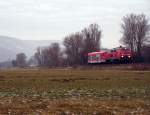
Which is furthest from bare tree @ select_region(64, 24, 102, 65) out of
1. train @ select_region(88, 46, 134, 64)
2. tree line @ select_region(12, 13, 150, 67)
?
train @ select_region(88, 46, 134, 64)

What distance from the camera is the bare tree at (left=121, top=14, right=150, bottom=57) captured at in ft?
401

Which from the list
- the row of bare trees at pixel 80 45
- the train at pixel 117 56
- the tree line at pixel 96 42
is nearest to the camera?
the train at pixel 117 56

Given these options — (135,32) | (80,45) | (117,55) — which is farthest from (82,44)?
(117,55)

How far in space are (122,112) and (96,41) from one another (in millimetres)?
137213

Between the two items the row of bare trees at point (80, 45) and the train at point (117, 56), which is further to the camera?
the row of bare trees at point (80, 45)

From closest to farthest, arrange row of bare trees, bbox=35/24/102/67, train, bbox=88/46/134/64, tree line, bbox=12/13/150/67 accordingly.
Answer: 1. train, bbox=88/46/134/64
2. tree line, bbox=12/13/150/67
3. row of bare trees, bbox=35/24/102/67

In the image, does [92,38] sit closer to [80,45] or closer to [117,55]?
[80,45]

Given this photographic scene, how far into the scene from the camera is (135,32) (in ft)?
411

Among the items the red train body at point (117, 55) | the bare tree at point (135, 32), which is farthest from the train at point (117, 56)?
the bare tree at point (135, 32)

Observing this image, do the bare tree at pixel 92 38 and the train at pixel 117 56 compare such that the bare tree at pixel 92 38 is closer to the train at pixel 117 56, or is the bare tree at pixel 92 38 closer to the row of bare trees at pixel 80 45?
the row of bare trees at pixel 80 45

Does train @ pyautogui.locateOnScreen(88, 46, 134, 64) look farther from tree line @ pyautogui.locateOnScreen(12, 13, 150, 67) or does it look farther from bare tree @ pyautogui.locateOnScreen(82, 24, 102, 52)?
bare tree @ pyautogui.locateOnScreen(82, 24, 102, 52)

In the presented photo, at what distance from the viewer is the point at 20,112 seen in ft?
51.3

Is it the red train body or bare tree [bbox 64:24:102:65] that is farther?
bare tree [bbox 64:24:102:65]

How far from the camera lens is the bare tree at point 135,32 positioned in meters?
122
